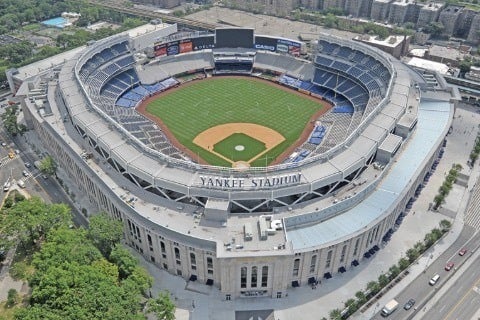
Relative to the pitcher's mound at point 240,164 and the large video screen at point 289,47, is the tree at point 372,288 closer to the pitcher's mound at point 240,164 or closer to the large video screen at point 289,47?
the pitcher's mound at point 240,164

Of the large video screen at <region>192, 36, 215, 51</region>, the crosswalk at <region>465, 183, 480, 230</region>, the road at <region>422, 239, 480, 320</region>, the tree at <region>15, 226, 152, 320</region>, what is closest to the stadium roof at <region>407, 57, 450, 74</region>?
the crosswalk at <region>465, 183, 480, 230</region>

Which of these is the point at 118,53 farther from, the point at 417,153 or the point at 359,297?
the point at 359,297

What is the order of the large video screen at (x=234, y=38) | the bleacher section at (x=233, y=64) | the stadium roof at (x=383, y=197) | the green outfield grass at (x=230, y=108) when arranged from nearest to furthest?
the stadium roof at (x=383, y=197) → the green outfield grass at (x=230, y=108) → the large video screen at (x=234, y=38) → the bleacher section at (x=233, y=64)

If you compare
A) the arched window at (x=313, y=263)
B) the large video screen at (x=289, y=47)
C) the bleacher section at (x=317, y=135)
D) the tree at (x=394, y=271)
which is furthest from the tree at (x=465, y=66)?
the arched window at (x=313, y=263)

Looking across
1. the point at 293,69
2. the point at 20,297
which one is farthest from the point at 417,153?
the point at 20,297

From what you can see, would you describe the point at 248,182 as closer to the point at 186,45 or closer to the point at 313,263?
the point at 313,263

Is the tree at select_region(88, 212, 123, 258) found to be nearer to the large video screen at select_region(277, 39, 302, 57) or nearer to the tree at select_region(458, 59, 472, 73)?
the large video screen at select_region(277, 39, 302, 57)
